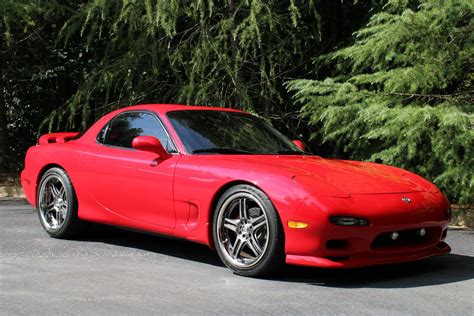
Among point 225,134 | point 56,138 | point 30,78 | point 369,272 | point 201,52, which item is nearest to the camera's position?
point 369,272

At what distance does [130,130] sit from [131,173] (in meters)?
0.65

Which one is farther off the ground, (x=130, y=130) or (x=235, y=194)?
(x=130, y=130)

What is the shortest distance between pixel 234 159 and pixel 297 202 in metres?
0.89

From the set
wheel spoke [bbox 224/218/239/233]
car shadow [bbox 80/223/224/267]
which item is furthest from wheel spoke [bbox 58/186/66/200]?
wheel spoke [bbox 224/218/239/233]

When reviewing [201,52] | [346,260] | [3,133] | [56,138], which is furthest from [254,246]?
[3,133]

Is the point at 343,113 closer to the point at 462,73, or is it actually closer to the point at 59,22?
the point at 462,73

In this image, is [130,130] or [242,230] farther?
[130,130]

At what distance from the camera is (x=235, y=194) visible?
578 centimetres

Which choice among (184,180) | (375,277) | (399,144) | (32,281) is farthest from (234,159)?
(399,144)

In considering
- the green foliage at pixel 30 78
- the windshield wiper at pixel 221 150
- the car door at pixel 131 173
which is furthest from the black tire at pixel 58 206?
the green foliage at pixel 30 78

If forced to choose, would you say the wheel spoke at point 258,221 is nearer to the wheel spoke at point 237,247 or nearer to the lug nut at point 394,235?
the wheel spoke at point 237,247

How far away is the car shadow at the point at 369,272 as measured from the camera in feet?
18.2

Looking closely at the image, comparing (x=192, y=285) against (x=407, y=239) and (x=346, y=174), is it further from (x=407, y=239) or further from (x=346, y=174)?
(x=407, y=239)

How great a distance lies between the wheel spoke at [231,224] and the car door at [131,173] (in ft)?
1.94
